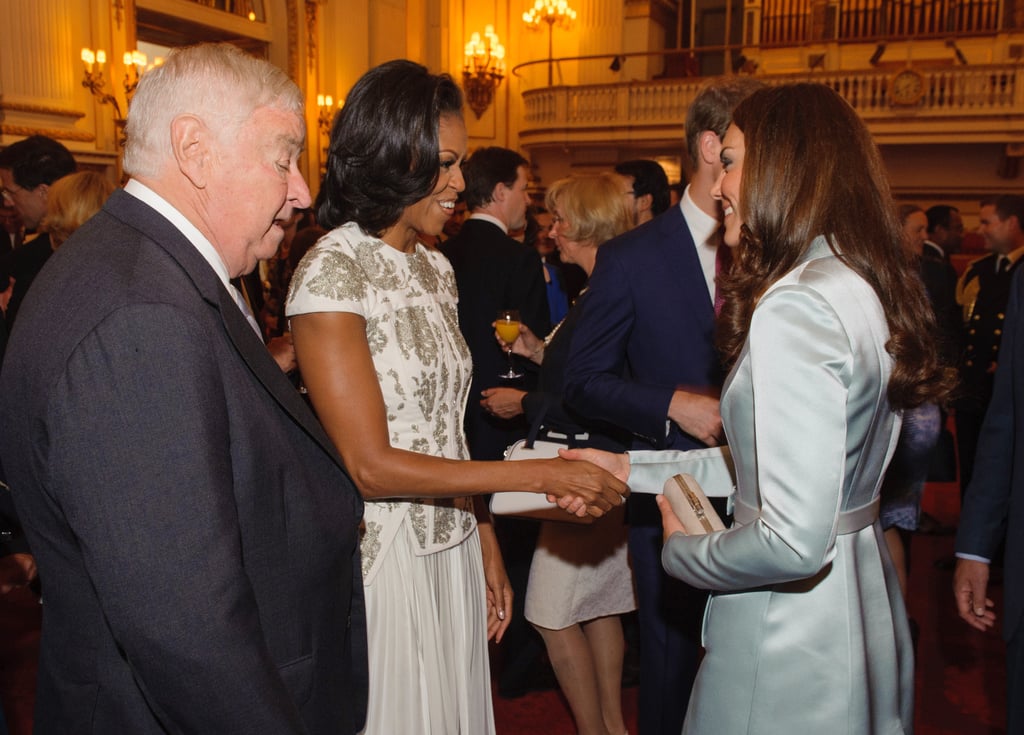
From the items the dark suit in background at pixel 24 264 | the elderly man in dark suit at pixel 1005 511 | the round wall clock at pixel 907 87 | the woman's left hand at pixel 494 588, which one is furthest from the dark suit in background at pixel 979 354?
the round wall clock at pixel 907 87

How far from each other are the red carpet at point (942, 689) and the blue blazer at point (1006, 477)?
4.76 feet

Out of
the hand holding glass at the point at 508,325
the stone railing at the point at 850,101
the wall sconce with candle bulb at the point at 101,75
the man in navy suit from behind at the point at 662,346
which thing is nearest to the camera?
the man in navy suit from behind at the point at 662,346

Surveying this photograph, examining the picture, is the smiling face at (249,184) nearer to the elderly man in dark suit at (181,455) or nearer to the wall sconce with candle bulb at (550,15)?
the elderly man in dark suit at (181,455)

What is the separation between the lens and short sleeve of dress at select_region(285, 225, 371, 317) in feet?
5.64

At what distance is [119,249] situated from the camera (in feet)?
3.42

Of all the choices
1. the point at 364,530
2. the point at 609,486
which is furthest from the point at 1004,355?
the point at 364,530

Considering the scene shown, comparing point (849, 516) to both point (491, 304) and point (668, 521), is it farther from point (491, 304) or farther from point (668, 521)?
point (491, 304)

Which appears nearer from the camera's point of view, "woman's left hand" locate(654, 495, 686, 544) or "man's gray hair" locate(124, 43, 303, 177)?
"man's gray hair" locate(124, 43, 303, 177)

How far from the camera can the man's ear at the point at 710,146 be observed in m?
2.36

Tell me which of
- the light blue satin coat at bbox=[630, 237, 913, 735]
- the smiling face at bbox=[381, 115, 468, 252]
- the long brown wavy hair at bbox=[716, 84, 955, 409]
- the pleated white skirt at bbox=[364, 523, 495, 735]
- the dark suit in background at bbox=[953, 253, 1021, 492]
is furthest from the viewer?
the dark suit in background at bbox=[953, 253, 1021, 492]

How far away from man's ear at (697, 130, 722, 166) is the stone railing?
1133cm

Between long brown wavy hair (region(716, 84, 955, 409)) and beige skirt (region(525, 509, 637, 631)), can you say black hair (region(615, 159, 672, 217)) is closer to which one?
beige skirt (region(525, 509, 637, 631))

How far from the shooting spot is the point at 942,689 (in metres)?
3.44

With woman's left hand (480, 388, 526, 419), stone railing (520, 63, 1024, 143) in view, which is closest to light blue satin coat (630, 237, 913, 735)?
woman's left hand (480, 388, 526, 419)
